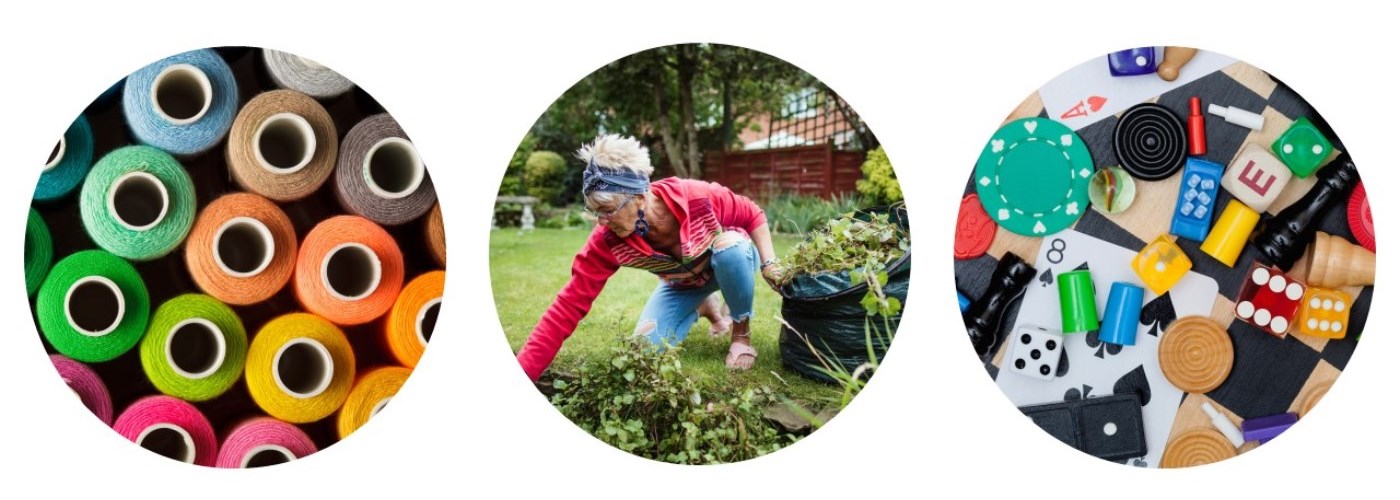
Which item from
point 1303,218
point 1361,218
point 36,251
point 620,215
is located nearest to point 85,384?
point 36,251

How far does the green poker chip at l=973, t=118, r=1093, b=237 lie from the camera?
338 centimetres

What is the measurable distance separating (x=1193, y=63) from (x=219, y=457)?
330 cm

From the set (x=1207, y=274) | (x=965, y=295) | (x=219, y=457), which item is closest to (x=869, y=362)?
(x=965, y=295)

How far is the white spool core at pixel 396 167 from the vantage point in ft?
10.9

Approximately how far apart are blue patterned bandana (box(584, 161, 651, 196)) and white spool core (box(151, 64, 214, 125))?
1.17 m

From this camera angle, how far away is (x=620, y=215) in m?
3.48

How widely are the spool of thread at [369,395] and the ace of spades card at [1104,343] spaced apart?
198 cm

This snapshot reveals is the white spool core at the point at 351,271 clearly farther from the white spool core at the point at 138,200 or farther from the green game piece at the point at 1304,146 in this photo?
the green game piece at the point at 1304,146

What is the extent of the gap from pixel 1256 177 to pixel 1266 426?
31.4 inches

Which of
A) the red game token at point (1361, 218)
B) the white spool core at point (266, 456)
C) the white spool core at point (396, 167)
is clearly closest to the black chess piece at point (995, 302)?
the red game token at point (1361, 218)

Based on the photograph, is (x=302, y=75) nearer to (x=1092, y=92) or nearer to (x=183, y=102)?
(x=183, y=102)

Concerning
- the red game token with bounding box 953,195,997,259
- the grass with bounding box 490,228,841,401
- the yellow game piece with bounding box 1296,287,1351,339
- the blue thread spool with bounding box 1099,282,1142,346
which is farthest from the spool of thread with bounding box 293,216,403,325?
the yellow game piece with bounding box 1296,287,1351,339

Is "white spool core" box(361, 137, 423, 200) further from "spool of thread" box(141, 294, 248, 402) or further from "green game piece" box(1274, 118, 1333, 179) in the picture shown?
"green game piece" box(1274, 118, 1333, 179)

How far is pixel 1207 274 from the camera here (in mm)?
3385
